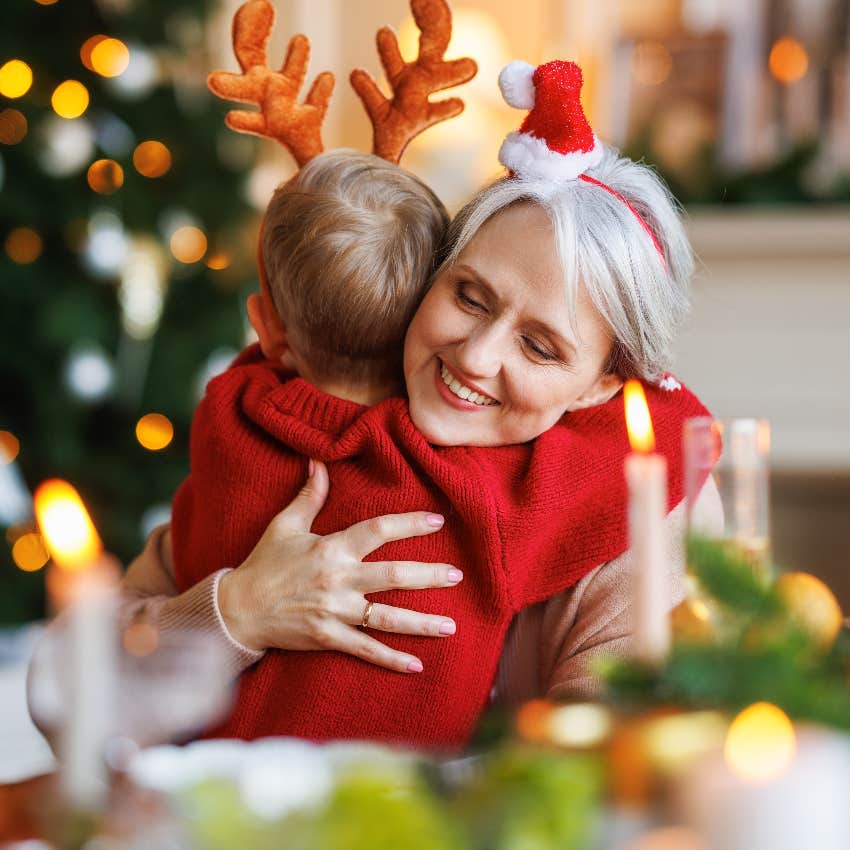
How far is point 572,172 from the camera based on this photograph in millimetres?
1147

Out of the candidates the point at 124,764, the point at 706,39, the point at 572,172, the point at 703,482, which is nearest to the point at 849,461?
the point at 706,39

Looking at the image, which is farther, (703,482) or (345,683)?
(345,683)

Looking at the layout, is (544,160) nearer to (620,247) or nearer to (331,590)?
(620,247)

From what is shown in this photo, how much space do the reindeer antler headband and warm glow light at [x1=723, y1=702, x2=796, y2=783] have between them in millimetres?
970

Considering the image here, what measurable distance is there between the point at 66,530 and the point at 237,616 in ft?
2.10

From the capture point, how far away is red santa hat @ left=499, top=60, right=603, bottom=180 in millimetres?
1143

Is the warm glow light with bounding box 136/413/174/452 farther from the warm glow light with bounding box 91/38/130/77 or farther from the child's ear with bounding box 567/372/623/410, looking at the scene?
the child's ear with bounding box 567/372/623/410

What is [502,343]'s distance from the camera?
112cm

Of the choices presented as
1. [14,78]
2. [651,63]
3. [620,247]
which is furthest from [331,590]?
[651,63]

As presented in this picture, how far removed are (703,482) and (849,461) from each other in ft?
8.60

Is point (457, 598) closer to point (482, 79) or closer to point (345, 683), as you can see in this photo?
point (345, 683)

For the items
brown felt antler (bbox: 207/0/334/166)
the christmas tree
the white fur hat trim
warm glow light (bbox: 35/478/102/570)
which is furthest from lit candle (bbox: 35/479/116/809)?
the christmas tree

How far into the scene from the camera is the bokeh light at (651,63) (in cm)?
334

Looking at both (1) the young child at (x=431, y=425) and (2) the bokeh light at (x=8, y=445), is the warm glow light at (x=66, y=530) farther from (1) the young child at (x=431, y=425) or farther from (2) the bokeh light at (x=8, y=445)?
(2) the bokeh light at (x=8, y=445)
